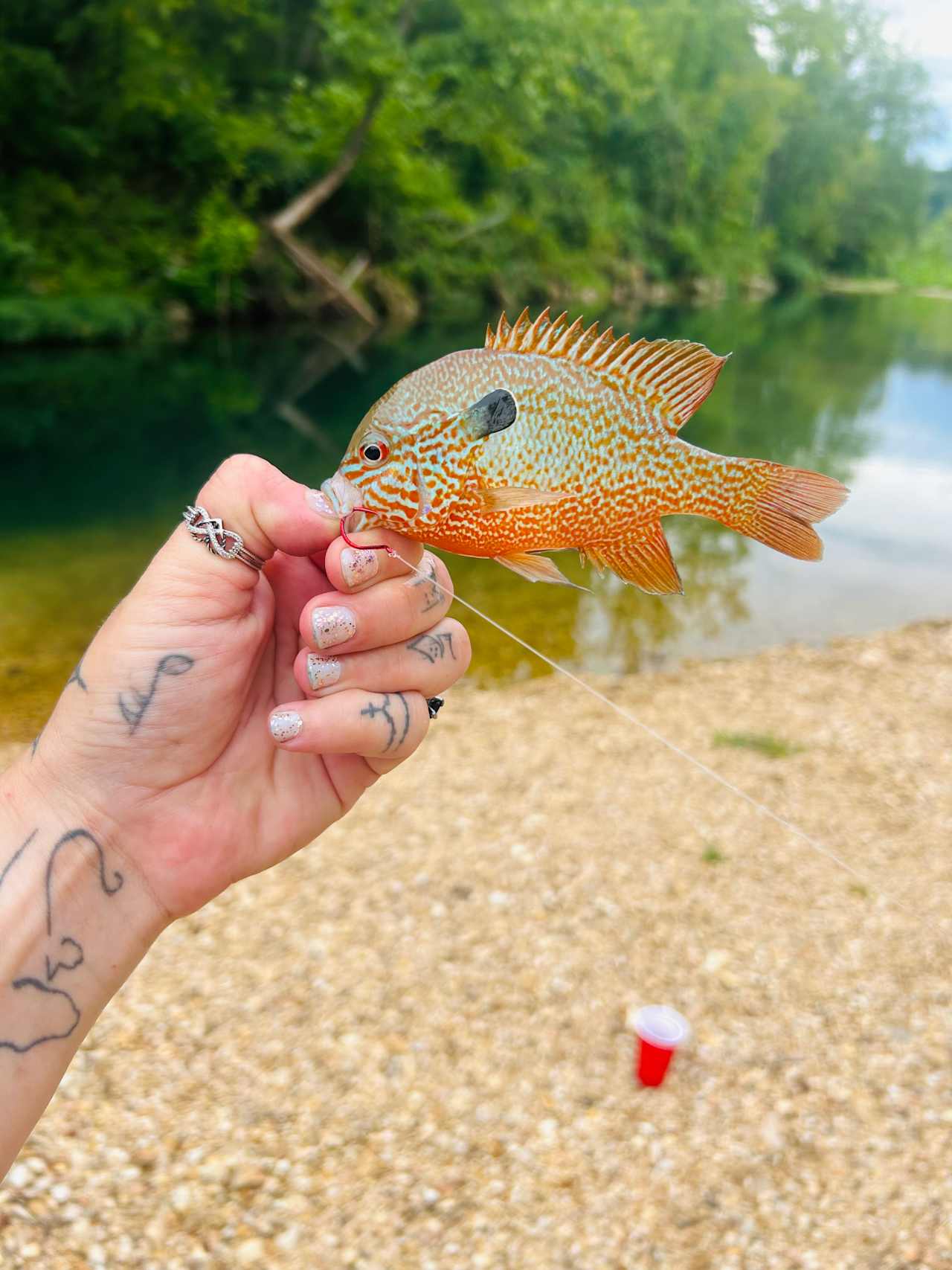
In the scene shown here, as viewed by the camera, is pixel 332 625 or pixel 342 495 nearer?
pixel 342 495

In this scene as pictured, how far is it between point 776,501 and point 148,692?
5.34ft

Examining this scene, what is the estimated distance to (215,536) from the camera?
2.20 metres

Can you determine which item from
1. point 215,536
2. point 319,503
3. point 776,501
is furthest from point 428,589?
point 776,501

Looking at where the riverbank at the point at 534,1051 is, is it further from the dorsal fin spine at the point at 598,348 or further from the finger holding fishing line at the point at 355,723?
the dorsal fin spine at the point at 598,348

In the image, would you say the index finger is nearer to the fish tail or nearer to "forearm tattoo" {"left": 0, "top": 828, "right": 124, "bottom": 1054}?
the fish tail

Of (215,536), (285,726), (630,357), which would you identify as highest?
(630,357)

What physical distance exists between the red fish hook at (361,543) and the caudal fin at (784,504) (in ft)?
2.19

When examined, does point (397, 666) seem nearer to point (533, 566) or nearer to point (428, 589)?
point (428, 589)

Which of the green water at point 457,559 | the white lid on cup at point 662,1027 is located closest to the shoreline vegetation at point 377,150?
the green water at point 457,559

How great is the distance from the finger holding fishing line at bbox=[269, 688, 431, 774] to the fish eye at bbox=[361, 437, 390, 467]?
2.49 feet

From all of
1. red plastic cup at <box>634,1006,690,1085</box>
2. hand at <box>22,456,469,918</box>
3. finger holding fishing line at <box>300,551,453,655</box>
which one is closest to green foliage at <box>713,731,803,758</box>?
red plastic cup at <box>634,1006,690,1085</box>

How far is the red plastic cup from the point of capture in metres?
4.84

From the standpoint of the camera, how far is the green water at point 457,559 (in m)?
11.7

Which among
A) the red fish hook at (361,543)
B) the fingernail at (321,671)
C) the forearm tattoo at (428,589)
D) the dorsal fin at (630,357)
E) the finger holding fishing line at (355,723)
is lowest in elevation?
the finger holding fishing line at (355,723)
